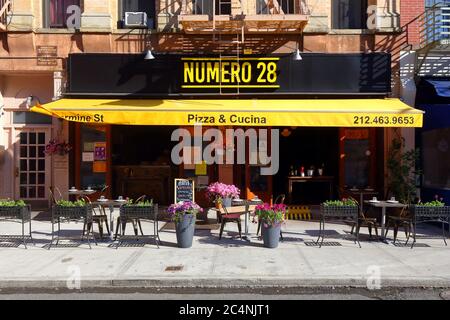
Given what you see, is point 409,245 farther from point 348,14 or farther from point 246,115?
point 348,14

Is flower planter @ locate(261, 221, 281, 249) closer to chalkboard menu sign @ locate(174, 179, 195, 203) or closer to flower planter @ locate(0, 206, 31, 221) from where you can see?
chalkboard menu sign @ locate(174, 179, 195, 203)

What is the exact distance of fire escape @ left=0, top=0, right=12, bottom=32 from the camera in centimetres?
1302

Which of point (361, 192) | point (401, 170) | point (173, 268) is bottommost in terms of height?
point (173, 268)

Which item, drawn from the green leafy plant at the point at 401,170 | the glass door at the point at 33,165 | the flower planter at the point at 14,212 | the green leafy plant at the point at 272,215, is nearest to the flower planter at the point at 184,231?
the green leafy plant at the point at 272,215

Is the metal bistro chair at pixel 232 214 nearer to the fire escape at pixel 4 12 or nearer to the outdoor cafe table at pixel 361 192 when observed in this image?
the outdoor cafe table at pixel 361 192

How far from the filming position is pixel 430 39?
13.2 metres

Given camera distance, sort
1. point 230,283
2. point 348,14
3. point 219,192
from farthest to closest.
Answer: point 348,14 → point 219,192 → point 230,283

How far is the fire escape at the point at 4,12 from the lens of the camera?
13023 mm

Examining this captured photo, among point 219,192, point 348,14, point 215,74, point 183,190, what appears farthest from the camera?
point 348,14

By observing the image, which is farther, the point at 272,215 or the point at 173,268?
the point at 272,215

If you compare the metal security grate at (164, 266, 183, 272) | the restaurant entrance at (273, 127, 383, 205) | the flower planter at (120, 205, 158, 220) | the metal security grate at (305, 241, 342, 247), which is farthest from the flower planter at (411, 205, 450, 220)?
the flower planter at (120, 205, 158, 220)

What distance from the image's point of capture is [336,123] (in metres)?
11.2

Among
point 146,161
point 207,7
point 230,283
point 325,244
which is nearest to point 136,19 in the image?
point 207,7

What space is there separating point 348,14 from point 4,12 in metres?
9.87
